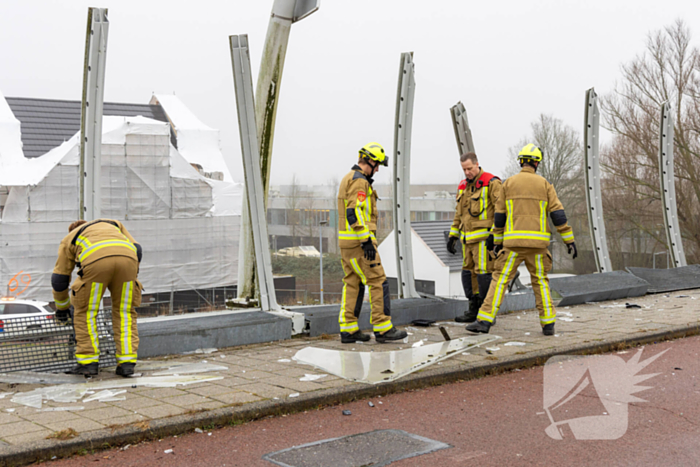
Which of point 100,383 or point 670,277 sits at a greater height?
point 670,277

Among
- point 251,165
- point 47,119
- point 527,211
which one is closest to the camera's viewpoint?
point 251,165

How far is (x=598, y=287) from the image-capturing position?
10016mm

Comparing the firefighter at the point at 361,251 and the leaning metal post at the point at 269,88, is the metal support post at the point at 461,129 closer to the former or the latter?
the leaning metal post at the point at 269,88

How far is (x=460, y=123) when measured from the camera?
8.94 metres

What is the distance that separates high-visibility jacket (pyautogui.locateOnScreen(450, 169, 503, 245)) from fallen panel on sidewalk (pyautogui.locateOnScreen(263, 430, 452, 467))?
3994 millimetres

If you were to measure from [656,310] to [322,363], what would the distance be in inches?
209

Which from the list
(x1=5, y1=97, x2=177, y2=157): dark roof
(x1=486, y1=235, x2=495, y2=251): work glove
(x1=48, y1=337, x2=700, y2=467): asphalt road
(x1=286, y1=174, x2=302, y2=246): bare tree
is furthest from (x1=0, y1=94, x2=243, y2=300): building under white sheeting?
(x1=48, y1=337, x2=700, y2=467): asphalt road

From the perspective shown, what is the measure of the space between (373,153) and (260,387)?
2639mm

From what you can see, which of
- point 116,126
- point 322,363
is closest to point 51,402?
point 322,363

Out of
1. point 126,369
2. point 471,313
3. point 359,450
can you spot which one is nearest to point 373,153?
point 471,313

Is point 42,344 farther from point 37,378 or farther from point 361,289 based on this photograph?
point 361,289

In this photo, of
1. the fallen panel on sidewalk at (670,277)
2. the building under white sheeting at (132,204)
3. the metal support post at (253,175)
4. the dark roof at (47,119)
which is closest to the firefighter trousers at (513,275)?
the metal support post at (253,175)

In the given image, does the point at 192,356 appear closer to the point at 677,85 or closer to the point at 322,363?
the point at 322,363

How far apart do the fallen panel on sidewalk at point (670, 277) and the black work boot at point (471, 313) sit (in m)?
4.06
